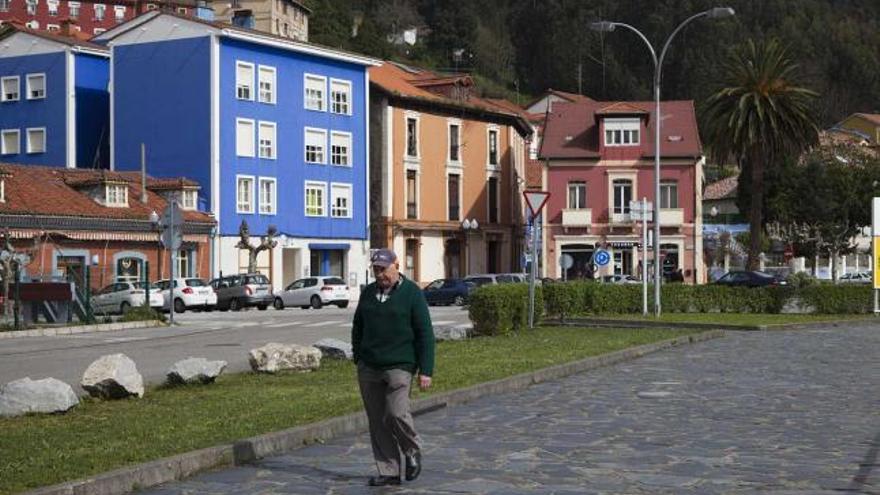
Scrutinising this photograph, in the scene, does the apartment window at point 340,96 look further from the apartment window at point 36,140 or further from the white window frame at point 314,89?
the apartment window at point 36,140

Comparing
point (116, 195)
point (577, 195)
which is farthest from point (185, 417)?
point (577, 195)

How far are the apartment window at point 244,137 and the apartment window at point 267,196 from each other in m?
1.59

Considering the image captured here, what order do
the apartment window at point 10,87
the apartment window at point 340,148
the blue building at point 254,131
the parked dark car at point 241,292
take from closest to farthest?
the parked dark car at point 241,292, the blue building at point 254,131, the apartment window at point 10,87, the apartment window at point 340,148

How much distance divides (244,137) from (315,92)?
5700mm

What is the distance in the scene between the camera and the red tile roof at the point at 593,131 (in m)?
69.3

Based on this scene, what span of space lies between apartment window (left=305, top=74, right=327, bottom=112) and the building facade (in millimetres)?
9399

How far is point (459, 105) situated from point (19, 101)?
24.1 meters

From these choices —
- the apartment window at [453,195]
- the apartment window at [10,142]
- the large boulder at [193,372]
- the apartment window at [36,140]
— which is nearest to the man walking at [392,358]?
the large boulder at [193,372]

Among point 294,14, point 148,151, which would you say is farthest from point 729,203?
point 148,151

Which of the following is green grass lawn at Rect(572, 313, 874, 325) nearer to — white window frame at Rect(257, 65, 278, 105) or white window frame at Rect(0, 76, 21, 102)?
white window frame at Rect(257, 65, 278, 105)

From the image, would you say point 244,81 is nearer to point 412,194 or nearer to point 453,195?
point 412,194

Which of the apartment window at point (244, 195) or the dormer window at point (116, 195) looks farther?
the apartment window at point (244, 195)

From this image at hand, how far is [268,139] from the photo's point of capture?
60188 mm

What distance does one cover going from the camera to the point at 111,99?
60.6 m
